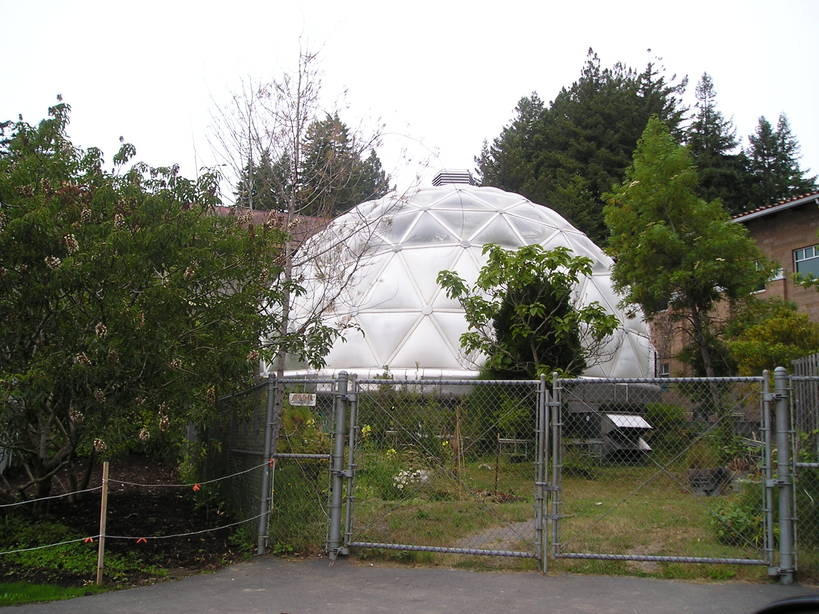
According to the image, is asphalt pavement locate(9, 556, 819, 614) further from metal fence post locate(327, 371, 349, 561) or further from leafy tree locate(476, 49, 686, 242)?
leafy tree locate(476, 49, 686, 242)

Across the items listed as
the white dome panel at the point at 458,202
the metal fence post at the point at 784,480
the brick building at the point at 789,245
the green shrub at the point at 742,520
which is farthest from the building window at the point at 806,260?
the metal fence post at the point at 784,480

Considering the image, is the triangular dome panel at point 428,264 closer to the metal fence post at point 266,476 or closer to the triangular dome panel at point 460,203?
the triangular dome panel at point 460,203

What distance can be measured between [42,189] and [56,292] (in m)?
1.13

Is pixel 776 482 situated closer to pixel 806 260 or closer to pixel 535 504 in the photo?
pixel 535 504

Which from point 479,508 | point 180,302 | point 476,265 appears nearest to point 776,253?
point 476,265

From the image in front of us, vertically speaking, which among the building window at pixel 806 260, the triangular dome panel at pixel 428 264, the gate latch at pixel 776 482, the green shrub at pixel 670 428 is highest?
the building window at pixel 806 260

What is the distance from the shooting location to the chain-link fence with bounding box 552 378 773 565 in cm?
692

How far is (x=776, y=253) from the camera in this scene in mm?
27469

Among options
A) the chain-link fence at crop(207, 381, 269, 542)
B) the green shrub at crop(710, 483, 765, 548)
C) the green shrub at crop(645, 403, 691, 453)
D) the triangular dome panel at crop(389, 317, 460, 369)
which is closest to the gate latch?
the green shrub at crop(710, 483, 765, 548)

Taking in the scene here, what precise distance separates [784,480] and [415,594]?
3323mm

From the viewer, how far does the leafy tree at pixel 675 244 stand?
55.2 feet

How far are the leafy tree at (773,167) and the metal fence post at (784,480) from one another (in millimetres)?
37852

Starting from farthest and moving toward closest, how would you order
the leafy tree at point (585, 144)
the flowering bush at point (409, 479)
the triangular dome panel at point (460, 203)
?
the leafy tree at point (585, 144)
the triangular dome panel at point (460, 203)
the flowering bush at point (409, 479)

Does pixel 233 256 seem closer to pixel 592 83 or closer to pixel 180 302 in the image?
pixel 180 302
